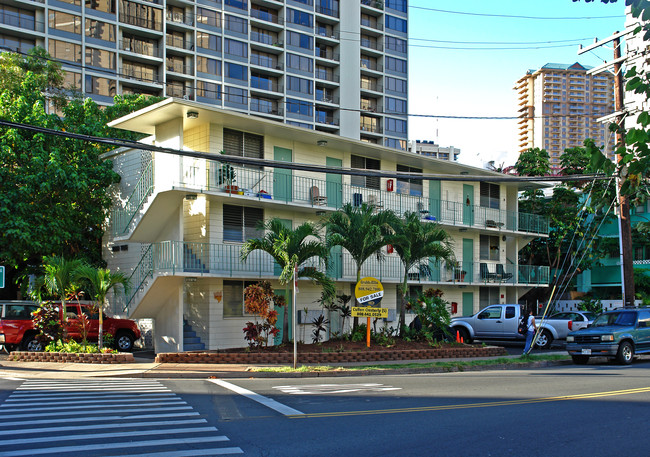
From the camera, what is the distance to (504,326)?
90.0 ft

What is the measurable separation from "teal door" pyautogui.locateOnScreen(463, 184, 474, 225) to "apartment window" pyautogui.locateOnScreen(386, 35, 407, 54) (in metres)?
42.3

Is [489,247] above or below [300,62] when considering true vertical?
below

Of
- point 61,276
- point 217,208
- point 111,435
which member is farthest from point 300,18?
point 111,435

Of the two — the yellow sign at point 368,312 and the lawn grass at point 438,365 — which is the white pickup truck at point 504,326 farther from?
the yellow sign at point 368,312

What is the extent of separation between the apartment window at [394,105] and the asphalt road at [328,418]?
194 feet

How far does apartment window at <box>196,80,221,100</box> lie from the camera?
195 ft

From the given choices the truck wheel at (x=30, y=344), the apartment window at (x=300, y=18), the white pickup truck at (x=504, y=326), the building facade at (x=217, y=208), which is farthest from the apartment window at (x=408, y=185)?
the apartment window at (x=300, y=18)

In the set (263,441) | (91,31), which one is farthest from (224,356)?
(91,31)

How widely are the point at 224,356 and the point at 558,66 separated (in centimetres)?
15320

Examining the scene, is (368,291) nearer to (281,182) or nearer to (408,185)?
(281,182)

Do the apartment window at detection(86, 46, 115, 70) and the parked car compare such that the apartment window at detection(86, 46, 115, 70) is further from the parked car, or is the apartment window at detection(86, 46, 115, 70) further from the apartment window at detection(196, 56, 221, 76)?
the parked car

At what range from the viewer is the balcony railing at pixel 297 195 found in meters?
22.6

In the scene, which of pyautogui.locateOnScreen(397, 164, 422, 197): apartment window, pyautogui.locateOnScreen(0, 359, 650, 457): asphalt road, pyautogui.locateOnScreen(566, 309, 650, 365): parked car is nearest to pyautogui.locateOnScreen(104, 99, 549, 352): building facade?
pyautogui.locateOnScreen(397, 164, 422, 197): apartment window

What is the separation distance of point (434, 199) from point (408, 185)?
1423mm
